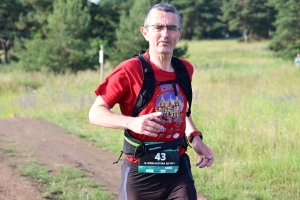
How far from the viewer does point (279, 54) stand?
1339 inches

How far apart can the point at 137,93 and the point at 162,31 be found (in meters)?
0.42

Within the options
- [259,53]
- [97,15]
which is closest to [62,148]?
[97,15]

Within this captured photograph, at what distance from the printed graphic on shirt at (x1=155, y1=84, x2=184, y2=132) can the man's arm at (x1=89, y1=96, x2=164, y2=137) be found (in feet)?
0.61

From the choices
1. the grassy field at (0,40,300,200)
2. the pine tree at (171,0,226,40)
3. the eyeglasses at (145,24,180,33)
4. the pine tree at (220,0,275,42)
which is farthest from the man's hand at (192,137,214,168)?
the pine tree at (171,0,226,40)

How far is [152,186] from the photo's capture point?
285 cm

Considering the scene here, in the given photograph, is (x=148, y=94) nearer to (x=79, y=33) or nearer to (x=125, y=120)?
(x=125, y=120)

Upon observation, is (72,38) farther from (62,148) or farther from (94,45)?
(62,148)

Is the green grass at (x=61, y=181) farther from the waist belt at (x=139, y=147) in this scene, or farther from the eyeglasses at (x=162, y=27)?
the eyeglasses at (x=162, y=27)

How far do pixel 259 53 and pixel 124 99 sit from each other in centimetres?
4302

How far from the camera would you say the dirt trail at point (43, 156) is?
17.5ft

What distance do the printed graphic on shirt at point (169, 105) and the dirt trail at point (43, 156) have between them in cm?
264

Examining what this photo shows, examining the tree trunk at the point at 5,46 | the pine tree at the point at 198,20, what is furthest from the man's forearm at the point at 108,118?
Result: the pine tree at the point at 198,20

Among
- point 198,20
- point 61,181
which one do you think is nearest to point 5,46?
point 61,181

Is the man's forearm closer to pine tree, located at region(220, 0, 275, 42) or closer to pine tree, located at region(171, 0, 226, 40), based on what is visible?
pine tree, located at region(220, 0, 275, 42)
